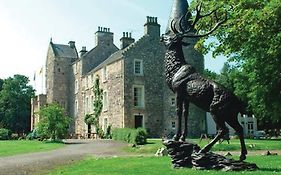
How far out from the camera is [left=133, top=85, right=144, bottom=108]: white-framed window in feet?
139

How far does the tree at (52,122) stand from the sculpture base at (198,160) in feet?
77.1

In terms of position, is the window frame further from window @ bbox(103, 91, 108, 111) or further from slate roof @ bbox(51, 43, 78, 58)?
slate roof @ bbox(51, 43, 78, 58)

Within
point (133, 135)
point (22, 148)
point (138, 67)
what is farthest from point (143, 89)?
point (22, 148)

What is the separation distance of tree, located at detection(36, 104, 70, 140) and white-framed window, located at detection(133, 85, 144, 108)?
A: 9.26 meters

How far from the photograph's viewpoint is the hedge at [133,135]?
1217 inches

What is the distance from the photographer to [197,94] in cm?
1248

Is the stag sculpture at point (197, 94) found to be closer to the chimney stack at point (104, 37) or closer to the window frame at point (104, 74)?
the window frame at point (104, 74)

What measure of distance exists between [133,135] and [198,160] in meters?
19.7

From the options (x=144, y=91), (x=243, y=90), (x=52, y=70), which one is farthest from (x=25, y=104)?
(x=243, y=90)

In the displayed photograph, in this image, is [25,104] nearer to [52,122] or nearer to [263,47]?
[52,122]

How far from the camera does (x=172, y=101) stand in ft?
144

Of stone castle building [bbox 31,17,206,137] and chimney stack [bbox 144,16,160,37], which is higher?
chimney stack [bbox 144,16,160,37]

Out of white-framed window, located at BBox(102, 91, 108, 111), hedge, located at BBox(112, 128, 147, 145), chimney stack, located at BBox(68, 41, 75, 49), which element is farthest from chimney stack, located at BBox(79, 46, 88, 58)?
hedge, located at BBox(112, 128, 147, 145)

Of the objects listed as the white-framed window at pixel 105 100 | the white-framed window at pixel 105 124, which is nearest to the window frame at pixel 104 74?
the white-framed window at pixel 105 100
